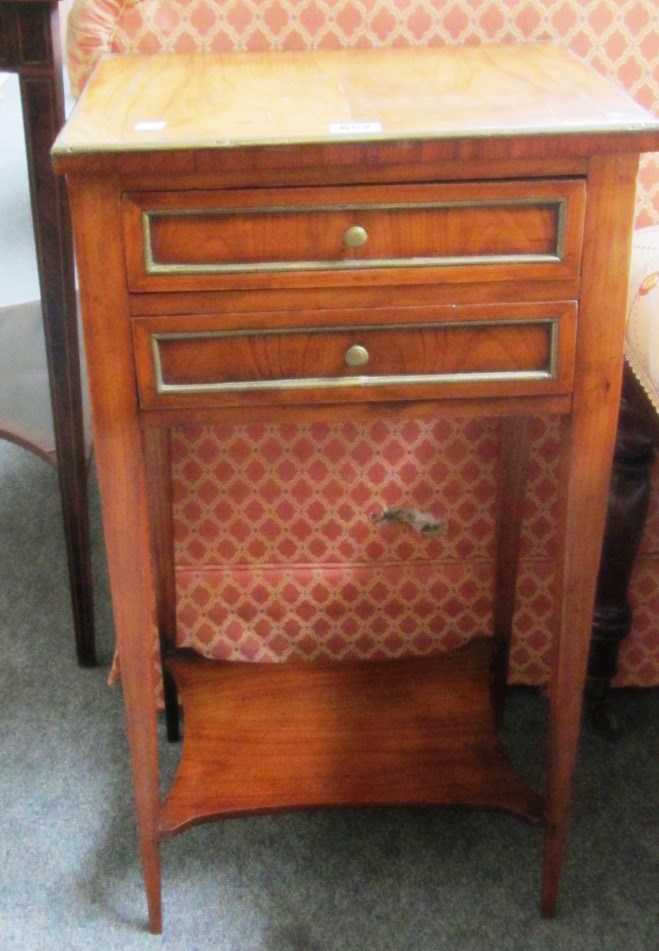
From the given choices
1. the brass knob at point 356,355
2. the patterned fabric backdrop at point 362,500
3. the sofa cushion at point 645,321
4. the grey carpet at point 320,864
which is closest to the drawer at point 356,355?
the brass knob at point 356,355

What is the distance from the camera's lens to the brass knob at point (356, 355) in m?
0.88

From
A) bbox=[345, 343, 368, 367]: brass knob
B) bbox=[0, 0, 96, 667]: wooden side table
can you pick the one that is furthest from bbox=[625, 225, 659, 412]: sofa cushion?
bbox=[0, 0, 96, 667]: wooden side table

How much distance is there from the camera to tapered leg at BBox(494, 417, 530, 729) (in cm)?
125

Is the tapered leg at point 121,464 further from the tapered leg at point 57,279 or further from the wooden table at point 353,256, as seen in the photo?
the tapered leg at point 57,279

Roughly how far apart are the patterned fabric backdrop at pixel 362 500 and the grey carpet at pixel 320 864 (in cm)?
19

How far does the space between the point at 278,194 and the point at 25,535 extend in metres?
1.29

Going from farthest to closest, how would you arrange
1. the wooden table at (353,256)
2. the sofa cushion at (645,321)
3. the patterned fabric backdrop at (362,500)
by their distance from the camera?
the patterned fabric backdrop at (362,500) < the sofa cushion at (645,321) < the wooden table at (353,256)

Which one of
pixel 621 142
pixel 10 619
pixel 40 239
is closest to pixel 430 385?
pixel 621 142

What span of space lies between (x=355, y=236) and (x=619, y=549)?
0.68m

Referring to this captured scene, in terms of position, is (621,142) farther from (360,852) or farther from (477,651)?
(360,852)

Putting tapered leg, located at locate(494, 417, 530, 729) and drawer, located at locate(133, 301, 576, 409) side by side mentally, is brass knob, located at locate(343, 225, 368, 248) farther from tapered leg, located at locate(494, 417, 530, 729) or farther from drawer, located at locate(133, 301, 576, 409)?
tapered leg, located at locate(494, 417, 530, 729)

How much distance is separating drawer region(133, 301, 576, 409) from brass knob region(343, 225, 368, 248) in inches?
2.3

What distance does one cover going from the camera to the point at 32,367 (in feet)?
6.69

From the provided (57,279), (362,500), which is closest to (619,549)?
(362,500)
